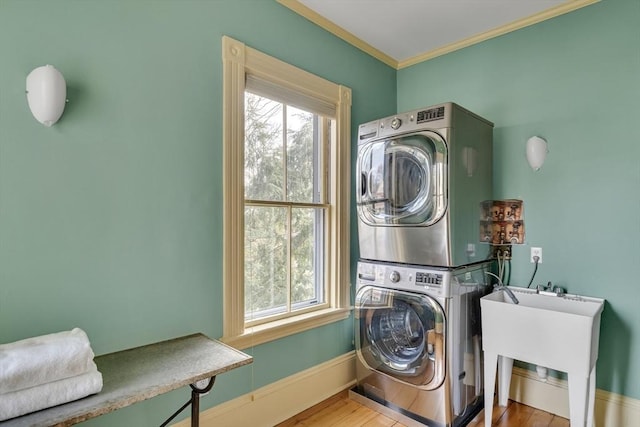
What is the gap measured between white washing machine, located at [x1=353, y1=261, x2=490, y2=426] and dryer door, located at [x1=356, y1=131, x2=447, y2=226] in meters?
0.33

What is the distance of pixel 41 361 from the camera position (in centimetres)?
101

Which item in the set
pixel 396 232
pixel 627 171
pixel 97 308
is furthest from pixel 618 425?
pixel 97 308

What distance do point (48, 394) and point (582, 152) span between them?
2.81m

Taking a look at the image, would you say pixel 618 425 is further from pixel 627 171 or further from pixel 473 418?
pixel 627 171

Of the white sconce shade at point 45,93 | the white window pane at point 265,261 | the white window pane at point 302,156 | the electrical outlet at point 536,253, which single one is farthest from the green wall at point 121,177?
the electrical outlet at point 536,253

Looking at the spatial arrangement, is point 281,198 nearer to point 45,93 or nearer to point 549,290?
point 45,93

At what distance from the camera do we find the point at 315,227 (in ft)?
8.00

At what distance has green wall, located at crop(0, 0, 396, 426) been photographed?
4.21ft

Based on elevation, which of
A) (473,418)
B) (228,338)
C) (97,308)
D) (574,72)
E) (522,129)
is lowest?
(473,418)

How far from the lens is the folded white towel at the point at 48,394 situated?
952 millimetres

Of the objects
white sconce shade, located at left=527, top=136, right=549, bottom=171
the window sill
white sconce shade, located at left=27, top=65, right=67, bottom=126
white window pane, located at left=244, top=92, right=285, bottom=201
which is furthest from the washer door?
white sconce shade, located at left=27, top=65, right=67, bottom=126

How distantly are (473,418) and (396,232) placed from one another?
1.22m

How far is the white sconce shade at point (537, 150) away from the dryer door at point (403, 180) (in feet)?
2.36

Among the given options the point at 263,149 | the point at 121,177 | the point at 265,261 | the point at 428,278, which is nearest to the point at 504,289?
the point at 428,278
